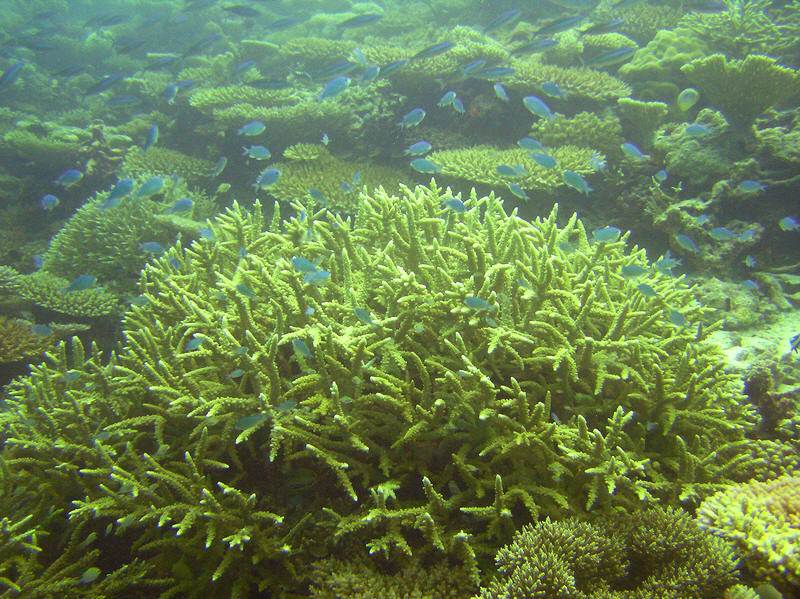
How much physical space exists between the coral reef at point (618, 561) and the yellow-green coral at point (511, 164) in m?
4.40

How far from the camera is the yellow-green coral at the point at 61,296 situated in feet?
18.5

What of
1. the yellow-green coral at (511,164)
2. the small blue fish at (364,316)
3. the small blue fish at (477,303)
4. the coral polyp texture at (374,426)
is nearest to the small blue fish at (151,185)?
the coral polyp texture at (374,426)

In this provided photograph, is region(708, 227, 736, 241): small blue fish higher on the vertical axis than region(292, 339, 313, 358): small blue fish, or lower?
higher

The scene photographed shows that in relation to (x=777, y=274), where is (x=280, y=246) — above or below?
above

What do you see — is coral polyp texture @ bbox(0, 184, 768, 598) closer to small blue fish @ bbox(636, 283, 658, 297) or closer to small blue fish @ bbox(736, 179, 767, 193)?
small blue fish @ bbox(636, 283, 658, 297)

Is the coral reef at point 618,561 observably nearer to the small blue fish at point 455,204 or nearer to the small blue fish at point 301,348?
the small blue fish at point 301,348

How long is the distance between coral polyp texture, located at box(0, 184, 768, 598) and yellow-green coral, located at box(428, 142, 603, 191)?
8.98 feet

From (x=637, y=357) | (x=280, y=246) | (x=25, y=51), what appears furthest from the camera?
(x=25, y=51)

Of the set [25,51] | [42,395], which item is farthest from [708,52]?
[25,51]

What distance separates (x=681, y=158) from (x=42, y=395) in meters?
8.13

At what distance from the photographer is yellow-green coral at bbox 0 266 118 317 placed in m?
5.63

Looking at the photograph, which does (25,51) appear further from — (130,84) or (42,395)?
(42,395)

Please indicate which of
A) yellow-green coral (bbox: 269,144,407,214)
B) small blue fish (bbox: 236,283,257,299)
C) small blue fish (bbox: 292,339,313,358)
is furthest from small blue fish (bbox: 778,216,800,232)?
small blue fish (bbox: 236,283,257,299)

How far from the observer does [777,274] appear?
17.4 ft
